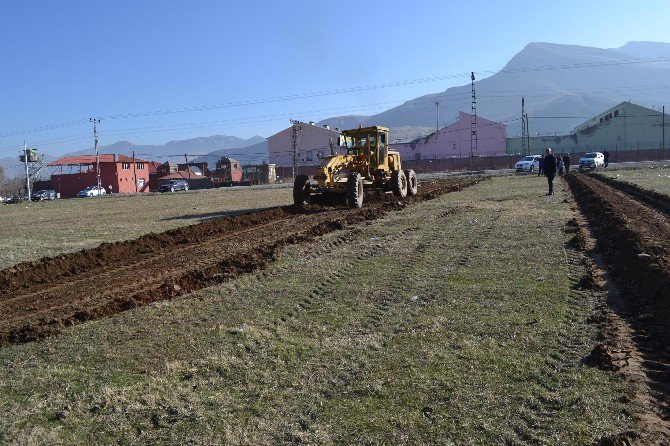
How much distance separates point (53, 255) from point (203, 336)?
26.3ft

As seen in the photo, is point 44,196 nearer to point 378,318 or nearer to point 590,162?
point 590,162

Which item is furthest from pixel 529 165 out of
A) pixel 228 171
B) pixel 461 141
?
pixel 461 141

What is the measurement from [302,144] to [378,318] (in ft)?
327

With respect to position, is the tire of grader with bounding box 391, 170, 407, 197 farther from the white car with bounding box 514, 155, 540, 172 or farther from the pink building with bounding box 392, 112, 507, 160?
the pink building with bounding box 392, 112, 507, 160

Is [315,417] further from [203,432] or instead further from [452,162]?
[452,162]

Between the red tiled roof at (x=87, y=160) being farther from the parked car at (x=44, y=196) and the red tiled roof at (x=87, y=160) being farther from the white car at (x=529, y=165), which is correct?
the white car at (x=529, y=165)

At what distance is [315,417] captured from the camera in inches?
173

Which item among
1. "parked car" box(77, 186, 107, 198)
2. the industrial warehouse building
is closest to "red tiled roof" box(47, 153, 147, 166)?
"parked car" box(77, 186, 107, 198)

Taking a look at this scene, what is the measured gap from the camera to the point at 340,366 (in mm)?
5348

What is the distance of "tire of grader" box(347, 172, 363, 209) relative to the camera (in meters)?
19.9

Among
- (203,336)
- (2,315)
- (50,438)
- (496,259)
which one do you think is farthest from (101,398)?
(496,259)

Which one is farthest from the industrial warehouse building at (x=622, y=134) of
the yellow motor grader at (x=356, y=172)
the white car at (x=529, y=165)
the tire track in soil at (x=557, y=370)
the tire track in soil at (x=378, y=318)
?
the tire track in soil at (x=557, y=370)

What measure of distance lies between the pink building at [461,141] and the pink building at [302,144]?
38.2 ft

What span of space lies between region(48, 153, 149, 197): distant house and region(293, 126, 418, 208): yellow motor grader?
60.7 m
